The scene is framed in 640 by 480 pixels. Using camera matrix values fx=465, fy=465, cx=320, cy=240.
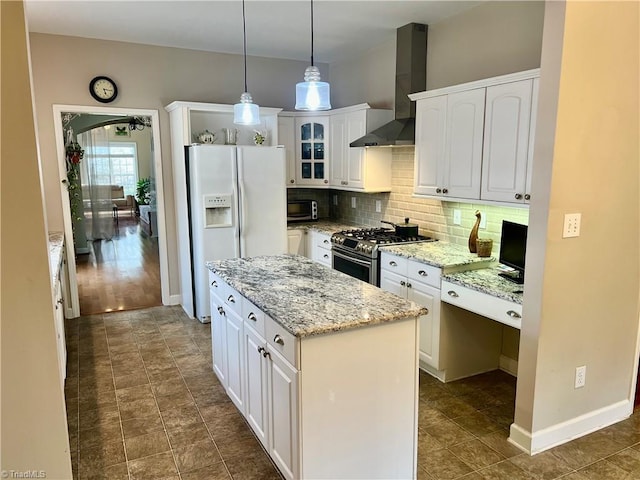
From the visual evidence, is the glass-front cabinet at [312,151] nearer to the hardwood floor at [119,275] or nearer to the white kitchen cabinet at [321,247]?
the white kitchen cabinet at [321,247]

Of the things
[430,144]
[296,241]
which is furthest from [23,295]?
[296,241]

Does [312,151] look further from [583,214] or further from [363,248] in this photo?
[583,214]

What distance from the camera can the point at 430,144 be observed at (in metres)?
3.72

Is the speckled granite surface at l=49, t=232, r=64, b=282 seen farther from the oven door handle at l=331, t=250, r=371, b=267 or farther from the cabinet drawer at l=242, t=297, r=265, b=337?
the oven door handle at l=331, t=250, r=371, b=267

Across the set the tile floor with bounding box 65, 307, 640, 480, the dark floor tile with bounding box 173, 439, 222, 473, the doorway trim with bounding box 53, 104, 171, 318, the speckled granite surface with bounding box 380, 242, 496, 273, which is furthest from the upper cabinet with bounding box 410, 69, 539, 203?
the doorway trim with bounding box 53, 104, 171, 318

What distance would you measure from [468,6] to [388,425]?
318 cm

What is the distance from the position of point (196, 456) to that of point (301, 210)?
10.9ft

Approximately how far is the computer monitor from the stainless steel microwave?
2683 millimetres

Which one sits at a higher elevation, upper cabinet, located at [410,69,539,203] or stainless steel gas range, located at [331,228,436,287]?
upper cabinet, located at [410,69,539,203]

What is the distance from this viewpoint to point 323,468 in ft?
6.65

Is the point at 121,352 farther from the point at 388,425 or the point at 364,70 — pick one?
the point at 364,70

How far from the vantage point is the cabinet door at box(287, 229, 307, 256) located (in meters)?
5.09

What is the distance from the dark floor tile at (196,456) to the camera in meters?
2.44

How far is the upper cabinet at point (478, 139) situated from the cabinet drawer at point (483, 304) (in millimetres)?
658
